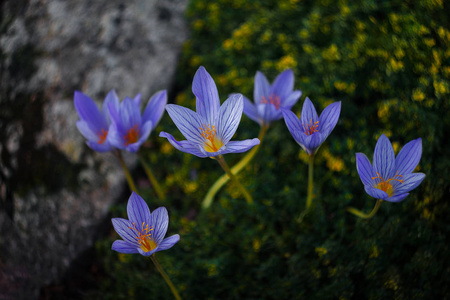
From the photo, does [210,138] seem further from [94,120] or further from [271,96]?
[94,120]

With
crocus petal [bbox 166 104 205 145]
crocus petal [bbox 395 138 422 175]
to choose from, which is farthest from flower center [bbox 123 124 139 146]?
crocus petal [bbox 395 138 422 175]

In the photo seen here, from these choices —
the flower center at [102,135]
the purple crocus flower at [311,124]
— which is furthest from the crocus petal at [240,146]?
the flower center at [102,135]

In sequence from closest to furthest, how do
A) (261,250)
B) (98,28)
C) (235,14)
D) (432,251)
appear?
(432,251) < (261,250) < (98,28) < (235,14)

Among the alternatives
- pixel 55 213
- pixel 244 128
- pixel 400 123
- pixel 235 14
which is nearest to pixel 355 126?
pixel 400 123

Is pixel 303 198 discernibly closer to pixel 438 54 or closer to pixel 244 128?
pixel 244 128

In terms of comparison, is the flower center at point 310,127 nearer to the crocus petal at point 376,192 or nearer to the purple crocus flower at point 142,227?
the crocus petal at point 376,192
